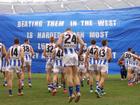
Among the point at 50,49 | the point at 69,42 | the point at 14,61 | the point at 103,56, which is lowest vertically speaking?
the point at 14,61

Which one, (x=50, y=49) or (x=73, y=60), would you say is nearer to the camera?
(x=73, y=60)

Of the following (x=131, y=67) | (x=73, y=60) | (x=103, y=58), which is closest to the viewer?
(x=73, y=60)

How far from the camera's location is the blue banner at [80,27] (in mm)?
29719

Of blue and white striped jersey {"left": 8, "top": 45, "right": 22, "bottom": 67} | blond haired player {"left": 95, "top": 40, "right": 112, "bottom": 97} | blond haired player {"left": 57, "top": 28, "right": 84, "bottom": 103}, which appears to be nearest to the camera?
blond haired player {"left": 57, "top": 28, "right": 84, "bottom": 103}

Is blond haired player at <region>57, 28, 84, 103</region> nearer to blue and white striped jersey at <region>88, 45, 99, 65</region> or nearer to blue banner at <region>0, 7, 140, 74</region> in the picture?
blue and white striped jersey at <region>88, 45, 99, 65</region>

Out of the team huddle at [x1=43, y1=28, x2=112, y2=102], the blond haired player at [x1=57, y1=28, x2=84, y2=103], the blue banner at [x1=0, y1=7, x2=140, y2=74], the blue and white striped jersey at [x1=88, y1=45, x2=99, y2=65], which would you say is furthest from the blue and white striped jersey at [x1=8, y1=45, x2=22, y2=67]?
the blue banner at [x1=0, y1=7, x2=140, y2=74]

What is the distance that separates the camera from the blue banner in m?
29.7

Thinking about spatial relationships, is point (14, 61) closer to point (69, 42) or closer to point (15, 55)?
point (15, 55)

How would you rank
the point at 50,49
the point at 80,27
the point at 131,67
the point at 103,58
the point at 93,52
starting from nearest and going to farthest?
1. the point at 103,58
2. the point at 93,52
3. the point at 50,49
4. the point at 131,67
5. the point at 80,27

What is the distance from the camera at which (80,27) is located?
103 ft

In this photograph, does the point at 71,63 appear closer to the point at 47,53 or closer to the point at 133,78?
the point at 47,53

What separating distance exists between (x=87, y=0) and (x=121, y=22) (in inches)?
1869

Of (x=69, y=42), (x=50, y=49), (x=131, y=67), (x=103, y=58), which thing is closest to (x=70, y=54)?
(x=69, y=42)

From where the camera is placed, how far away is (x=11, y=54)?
16.9m
